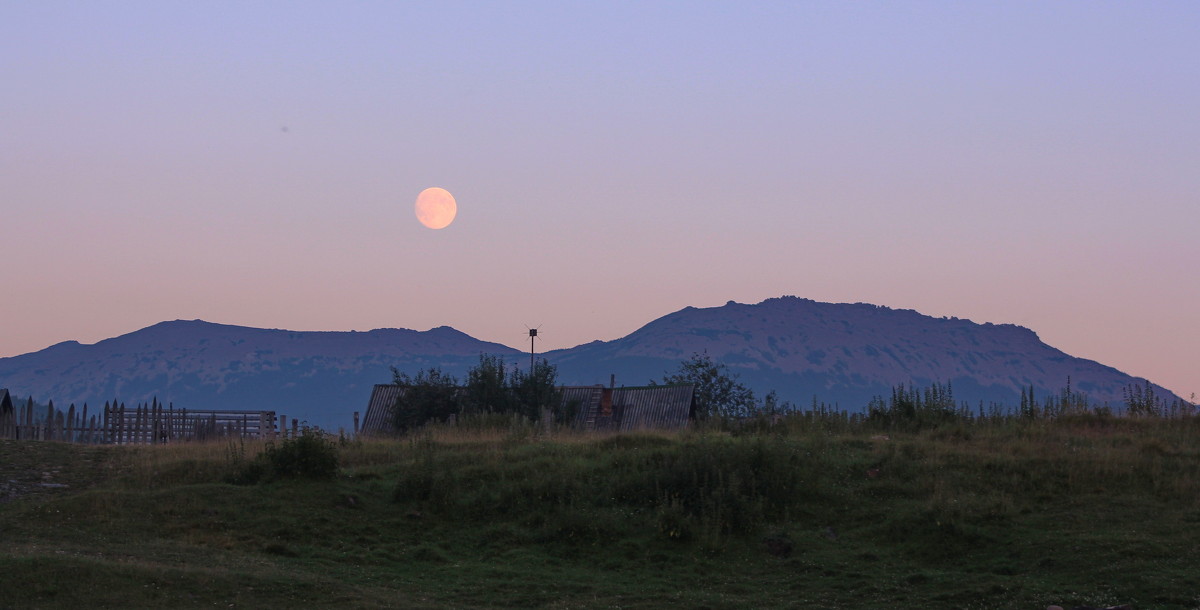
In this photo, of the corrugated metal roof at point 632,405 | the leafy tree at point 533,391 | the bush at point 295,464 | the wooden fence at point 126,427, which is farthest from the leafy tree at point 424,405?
the bush at point 295,464

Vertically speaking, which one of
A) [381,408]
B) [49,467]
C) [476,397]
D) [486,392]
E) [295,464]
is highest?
[486,392]

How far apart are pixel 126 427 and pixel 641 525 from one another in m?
23.7

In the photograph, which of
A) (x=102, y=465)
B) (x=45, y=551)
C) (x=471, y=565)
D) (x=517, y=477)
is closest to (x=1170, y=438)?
(x=517, y=477)

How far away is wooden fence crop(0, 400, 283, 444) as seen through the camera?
33.8 meters

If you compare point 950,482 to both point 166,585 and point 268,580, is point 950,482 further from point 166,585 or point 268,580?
point 166,585

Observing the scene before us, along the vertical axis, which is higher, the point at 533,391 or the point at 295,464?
the point at 533,391

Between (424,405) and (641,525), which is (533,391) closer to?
(424,405)

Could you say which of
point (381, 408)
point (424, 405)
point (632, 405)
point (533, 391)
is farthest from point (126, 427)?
point (632, 405)

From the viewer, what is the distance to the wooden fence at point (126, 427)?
3378 centimetres

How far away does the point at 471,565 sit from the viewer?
662 inches

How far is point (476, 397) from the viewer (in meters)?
41.5

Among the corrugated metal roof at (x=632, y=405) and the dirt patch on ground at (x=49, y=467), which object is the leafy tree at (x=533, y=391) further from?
the dirt patch on ground at (x=49, y=467)

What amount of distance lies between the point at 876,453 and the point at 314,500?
37.9ft

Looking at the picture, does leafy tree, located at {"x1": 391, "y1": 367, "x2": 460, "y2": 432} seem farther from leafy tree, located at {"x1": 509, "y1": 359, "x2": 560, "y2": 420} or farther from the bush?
the bush
